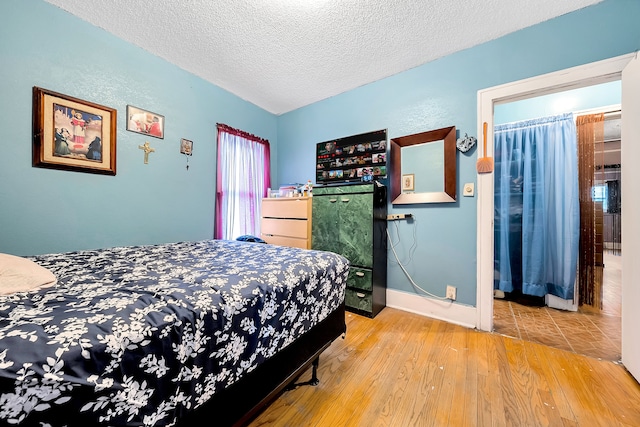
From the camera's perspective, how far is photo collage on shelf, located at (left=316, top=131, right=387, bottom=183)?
264 cm

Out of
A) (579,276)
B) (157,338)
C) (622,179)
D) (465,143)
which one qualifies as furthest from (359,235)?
(579,276)

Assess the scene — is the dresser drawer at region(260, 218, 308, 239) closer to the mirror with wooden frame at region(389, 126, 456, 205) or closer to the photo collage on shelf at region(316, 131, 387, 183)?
the photo collage on shelf at region(316, 131, 387, 183)

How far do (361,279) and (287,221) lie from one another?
1.12 metres

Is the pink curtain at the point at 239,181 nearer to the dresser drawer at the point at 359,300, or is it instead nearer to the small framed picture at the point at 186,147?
the small framed picture at the point at 186,147

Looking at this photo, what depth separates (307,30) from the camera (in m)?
2.01

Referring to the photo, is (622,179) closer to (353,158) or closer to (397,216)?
(397,216)

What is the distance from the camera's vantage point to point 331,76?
271 cm

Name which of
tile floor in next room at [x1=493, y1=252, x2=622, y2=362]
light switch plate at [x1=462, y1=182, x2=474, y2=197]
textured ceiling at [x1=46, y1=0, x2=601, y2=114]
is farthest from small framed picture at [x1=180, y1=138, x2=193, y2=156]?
tile floor in next room at [x1=493, y1=252, x2=622, y2=362]

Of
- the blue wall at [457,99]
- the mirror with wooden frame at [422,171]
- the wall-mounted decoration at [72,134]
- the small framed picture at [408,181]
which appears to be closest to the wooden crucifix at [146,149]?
the wall-mounted decoration at [72,134]

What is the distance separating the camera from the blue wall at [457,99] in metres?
1.74

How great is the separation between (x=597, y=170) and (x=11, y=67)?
5.04 meters

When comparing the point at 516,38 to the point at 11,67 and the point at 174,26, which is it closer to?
the point at 174,26

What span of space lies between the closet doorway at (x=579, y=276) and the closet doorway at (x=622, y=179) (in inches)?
12.1

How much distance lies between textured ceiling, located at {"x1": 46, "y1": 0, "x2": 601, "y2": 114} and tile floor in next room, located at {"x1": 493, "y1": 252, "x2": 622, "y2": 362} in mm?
2560
